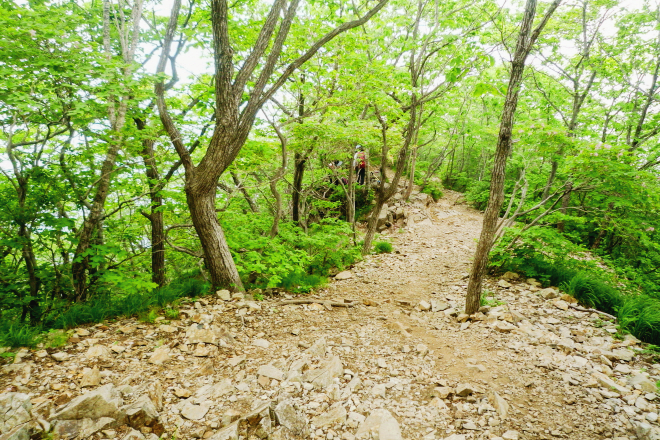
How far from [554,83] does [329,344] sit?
47.7ft

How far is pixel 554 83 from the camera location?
38.9ft

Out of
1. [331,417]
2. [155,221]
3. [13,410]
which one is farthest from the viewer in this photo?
[155,221]

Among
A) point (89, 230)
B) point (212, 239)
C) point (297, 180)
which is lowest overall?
point (212, 239)

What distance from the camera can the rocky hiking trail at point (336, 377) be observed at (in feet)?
8.55

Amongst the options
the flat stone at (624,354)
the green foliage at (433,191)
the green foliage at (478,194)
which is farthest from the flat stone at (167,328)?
the green foliage at (433,191)

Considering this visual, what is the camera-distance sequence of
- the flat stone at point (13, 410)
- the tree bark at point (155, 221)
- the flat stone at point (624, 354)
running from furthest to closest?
the tree bark at point (155, 221) < the flat stone at point (624, 354) < the flat stone at point (13, 410)

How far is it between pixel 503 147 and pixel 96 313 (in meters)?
6.84

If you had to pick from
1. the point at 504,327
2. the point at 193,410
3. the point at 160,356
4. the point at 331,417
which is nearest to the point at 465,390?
the point at 331,417

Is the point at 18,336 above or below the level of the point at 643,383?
above

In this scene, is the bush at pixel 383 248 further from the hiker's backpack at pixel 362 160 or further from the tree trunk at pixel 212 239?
the tree trunk at pixel 212 239

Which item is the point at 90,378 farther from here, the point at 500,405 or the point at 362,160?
the point at 362,160

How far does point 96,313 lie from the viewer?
409 cm

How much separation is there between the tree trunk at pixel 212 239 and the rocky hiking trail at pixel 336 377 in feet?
1.27

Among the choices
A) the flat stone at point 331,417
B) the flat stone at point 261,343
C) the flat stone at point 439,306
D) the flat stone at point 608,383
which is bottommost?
the flat stone at point 439,306
